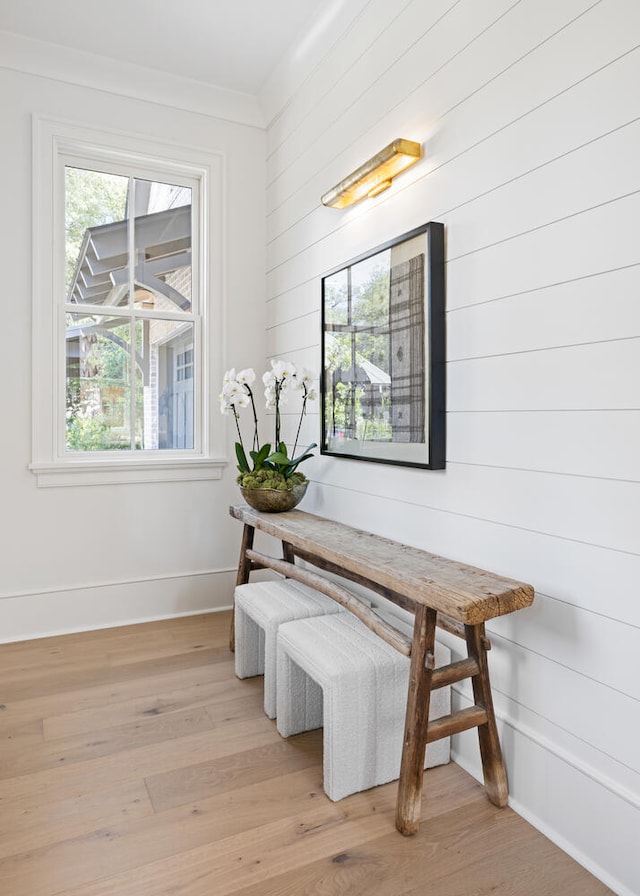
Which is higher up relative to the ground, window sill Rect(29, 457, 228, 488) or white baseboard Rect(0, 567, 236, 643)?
window sill Rect(29, 457, 228, 488)

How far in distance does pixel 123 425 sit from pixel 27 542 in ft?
2.41

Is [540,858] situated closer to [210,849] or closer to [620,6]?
[210,849]

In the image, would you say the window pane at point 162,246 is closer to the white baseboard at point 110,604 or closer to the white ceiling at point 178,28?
the white ceiling at point 178,28

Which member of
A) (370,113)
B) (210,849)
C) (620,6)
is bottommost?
(210,849)

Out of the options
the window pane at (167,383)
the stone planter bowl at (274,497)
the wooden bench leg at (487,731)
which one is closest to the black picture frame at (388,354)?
the stone planter bowl at (274,497)

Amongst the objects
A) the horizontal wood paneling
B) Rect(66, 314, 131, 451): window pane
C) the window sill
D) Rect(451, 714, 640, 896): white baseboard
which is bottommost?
Rect(451, 714, 640, 896): white baseboard

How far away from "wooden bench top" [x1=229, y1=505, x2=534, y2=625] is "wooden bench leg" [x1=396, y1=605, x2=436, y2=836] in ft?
0.29

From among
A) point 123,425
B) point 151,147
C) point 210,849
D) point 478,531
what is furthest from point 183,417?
point 210,849

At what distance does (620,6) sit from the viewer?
4.21 feet

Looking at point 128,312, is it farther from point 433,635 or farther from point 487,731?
point 487,731

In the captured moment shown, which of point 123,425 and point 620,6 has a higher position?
point 620,6

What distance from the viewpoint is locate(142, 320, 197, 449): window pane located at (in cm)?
313

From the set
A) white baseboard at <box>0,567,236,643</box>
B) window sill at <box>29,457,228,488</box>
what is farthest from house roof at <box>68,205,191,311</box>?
white baseboard at <box>0,567,236,643</box>

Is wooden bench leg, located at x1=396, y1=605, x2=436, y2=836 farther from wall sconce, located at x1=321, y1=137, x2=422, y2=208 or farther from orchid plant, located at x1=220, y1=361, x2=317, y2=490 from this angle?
wall sconce, located at x1=321, y1=137, x2=422, y2=208
